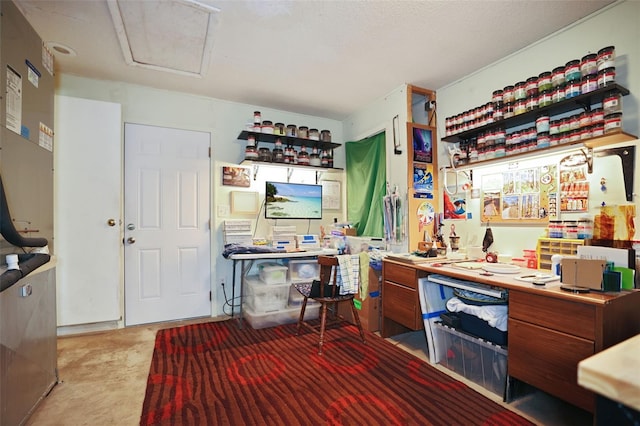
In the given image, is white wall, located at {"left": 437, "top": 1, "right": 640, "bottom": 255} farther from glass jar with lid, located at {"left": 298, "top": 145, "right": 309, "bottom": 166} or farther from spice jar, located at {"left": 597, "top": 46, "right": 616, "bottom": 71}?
glass jar with lid, located at {"left": 298, "top": 145, "right": 309, "bottom": 166}

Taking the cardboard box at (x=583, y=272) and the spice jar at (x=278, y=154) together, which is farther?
the spice jar at (x=278, y=154)

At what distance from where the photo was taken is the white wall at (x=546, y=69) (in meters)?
1.92

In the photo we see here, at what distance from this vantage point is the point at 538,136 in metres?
2.21

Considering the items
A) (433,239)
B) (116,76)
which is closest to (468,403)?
(433,239)

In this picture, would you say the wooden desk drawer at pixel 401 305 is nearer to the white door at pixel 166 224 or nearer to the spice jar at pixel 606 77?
the spice jar at pixel 606 77

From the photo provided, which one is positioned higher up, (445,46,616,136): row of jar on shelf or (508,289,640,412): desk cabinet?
(445,46,616,136): row of jar on shelf

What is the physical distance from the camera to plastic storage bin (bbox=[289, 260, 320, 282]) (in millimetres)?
3285

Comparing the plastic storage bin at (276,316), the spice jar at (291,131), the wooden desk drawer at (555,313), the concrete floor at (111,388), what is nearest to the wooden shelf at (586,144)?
the wooden desk drawer at (555,313)

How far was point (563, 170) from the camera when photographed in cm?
223

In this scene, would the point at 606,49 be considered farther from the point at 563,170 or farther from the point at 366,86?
the point at 366,86

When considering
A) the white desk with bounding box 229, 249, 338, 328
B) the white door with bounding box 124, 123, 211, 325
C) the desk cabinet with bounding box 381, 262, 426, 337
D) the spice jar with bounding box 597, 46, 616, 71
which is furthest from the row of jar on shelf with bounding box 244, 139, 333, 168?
the spice jar with bounding box 597, 46, 616, 71

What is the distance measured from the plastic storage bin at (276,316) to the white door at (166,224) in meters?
0.70

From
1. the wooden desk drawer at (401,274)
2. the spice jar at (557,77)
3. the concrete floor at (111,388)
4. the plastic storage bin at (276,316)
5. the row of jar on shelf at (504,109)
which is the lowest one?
the concrete floor at (111,388)

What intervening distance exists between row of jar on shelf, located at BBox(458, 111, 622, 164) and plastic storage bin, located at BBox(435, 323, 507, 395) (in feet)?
4.70
